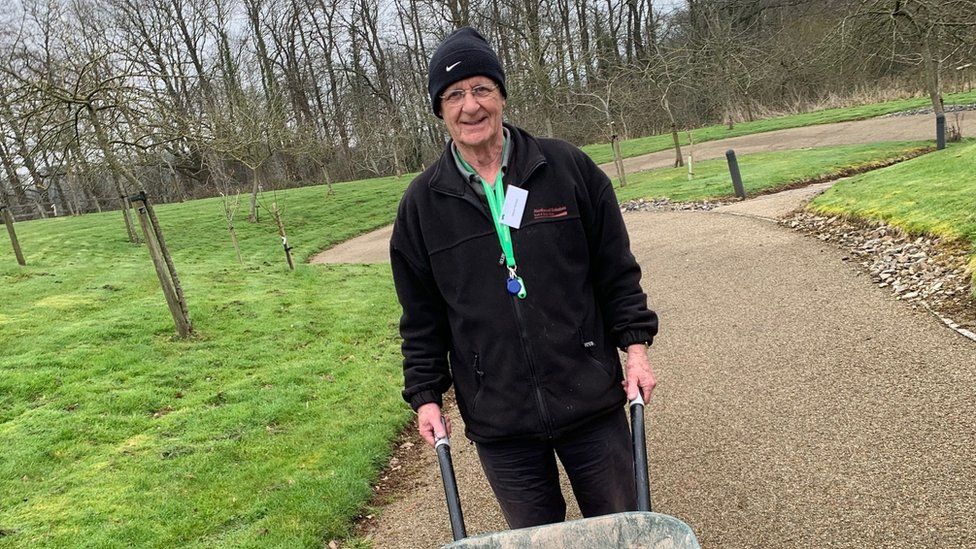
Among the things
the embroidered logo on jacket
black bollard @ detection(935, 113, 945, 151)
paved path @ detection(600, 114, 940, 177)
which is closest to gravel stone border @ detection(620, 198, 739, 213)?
black bollard @ detection(935, 113, 945, 151)

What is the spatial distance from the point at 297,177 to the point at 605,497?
4268cm

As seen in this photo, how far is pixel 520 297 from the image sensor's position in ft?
6.75

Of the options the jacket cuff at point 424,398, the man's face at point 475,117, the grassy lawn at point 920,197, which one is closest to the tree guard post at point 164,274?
the jacket cuff at point 424,398

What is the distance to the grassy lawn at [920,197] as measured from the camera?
6863 millimetres

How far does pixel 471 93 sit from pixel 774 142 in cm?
2243

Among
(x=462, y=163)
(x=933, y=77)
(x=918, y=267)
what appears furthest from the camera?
(x=933, y=77)

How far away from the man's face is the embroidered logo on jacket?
28 centimetres

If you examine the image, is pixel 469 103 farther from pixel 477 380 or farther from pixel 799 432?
pixel 799 432

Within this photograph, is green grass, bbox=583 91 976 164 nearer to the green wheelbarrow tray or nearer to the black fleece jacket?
the black fleece jacket

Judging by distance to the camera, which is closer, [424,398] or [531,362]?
[531,362]

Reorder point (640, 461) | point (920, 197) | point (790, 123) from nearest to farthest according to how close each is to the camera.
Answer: point (640, 461) < point (920, 197) < point (790, 123)

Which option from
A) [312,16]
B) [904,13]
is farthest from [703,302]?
[312,16]

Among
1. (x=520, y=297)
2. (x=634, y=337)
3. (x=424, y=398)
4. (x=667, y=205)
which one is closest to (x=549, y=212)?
(x=520, y=297)

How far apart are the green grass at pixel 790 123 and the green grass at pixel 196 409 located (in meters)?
18.0
